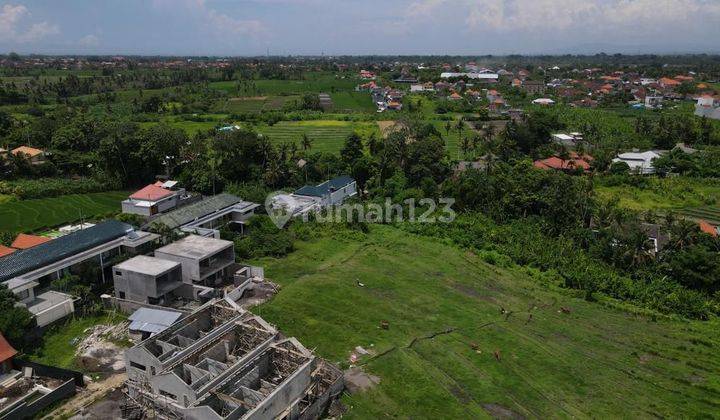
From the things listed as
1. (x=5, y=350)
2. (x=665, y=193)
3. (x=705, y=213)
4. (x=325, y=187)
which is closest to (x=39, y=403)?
(x=5, y=350)

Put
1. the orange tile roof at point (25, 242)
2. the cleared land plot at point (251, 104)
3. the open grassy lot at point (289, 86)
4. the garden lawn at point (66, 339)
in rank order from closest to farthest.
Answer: the garden lawn at point (66, 339)
the orange tile roof at point (25, 242)
the cleared land plot at point (251, 104)
the open grassy lot at point (289, 86)

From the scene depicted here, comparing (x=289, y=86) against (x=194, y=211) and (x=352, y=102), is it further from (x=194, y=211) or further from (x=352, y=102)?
(x=194, y=211)

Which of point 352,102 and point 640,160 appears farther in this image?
point 352,102

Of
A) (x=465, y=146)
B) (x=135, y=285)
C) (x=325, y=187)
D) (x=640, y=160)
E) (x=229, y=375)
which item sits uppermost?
(x=465, y=146)

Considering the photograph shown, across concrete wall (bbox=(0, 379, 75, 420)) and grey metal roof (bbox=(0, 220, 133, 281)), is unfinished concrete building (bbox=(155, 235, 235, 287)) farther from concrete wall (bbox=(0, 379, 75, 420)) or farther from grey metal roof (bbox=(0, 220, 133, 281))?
concrete wall (bbox=(0, 379, 75, 420))

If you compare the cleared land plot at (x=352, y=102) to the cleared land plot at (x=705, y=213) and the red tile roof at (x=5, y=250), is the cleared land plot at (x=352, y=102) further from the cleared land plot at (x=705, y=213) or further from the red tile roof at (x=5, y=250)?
the red tile roof at (x=5, y=250)

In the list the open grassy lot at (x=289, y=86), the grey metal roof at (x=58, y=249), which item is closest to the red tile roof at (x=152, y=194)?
the grey metal roof at (x=58, y=249)
